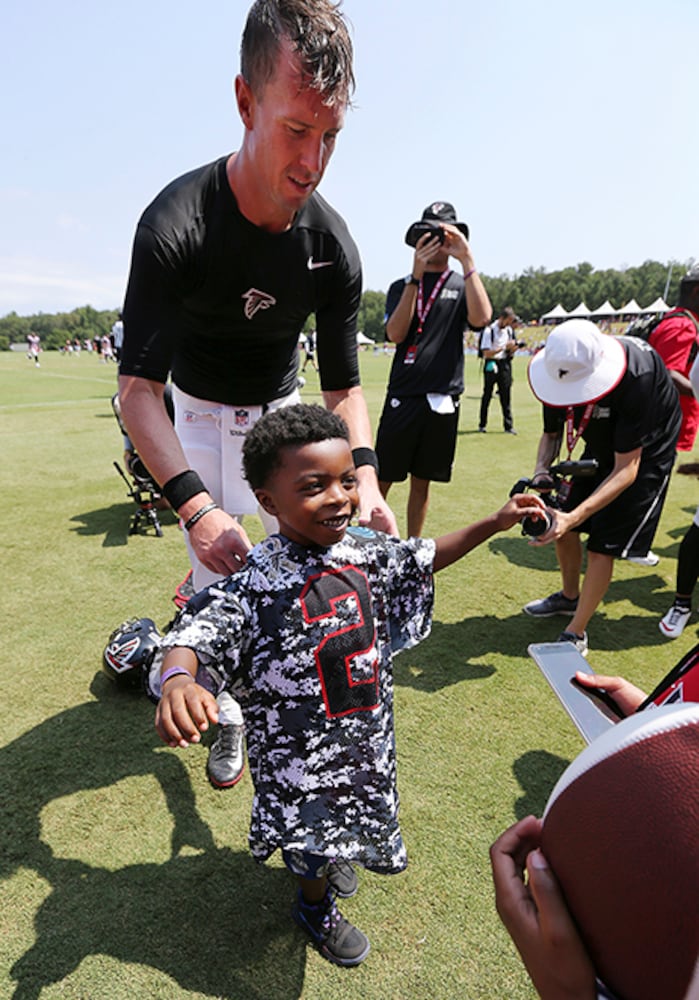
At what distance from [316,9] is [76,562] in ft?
15.5

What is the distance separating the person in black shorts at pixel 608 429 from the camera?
10.5 feet

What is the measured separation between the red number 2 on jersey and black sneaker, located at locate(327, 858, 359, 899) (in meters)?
0.81

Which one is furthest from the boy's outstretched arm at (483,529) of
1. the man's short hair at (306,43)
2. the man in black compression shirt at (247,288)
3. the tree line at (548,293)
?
the tree line at (548,293)

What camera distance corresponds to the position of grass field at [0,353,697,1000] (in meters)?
1.97

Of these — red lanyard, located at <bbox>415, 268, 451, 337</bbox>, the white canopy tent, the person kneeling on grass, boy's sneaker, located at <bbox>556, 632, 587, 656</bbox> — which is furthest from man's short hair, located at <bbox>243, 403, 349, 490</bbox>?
the white canopy tent

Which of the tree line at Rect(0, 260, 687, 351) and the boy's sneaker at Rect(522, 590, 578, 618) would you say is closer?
the boy's sneaker at Rect(522, 590, 578, 618)

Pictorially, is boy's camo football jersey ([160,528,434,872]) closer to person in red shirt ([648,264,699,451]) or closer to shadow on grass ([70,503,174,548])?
person in red shirt ([648,264,699,451])

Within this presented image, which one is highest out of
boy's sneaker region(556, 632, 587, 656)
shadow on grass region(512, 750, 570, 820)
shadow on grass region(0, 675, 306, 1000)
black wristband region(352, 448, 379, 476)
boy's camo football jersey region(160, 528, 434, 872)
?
black wristband region(352, 448, 379, 476)

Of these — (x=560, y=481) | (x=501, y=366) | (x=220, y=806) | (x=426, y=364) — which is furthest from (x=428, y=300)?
(x=501, y=366)

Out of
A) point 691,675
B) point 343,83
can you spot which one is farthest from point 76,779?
point 343,83

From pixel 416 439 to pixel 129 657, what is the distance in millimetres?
2800

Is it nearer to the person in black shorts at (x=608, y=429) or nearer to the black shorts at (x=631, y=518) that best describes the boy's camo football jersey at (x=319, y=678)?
the person in black shorts at (x=608, y=429)

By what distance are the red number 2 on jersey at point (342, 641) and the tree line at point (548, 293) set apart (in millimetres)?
91896

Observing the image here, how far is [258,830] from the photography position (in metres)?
1.90
